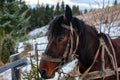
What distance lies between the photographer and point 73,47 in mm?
4598

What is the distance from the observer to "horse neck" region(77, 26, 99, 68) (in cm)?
472

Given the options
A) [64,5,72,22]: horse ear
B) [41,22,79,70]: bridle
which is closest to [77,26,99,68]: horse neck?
[41,22,79,70]: bridle

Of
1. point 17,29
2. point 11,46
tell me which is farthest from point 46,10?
point 11,46

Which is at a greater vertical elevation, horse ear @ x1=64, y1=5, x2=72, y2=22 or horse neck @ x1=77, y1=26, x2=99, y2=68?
horse ear @ x1=64, y1=5, x2=72, y2=22

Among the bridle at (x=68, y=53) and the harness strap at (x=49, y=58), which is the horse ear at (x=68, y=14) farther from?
the harness strap at (x=49, y=58)

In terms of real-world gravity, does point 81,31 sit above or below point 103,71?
above

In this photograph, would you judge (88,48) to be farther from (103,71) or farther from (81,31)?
(103,71)

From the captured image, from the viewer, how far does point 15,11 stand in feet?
77.3

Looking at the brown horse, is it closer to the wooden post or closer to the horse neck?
the horse neck

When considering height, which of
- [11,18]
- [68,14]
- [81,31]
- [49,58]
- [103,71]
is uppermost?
[68,14]

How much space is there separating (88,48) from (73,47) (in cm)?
26

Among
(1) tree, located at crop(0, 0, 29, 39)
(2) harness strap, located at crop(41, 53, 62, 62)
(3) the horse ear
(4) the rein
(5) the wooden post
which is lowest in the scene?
(1) tree, located at crop(0, 0, 29, 39)

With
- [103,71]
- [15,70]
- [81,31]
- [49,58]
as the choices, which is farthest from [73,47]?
[15,70]

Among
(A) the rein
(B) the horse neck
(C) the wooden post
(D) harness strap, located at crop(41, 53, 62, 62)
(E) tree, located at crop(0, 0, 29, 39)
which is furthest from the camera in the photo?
(E) tree, located at crop(0, 0, 29, 39)
